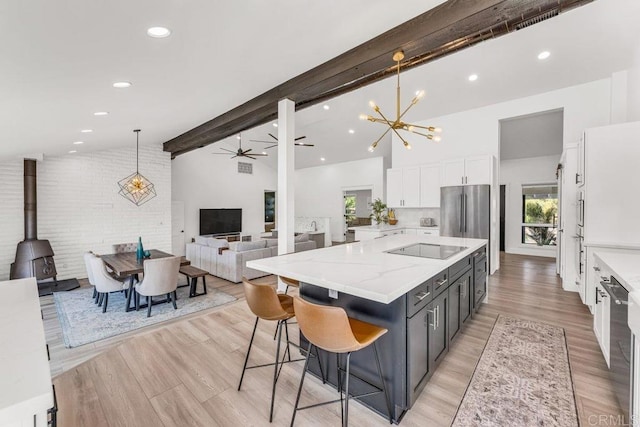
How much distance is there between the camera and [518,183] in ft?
25.5

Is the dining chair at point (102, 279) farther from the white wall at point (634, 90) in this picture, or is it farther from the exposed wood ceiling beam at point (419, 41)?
the white wall at point (634, 90)

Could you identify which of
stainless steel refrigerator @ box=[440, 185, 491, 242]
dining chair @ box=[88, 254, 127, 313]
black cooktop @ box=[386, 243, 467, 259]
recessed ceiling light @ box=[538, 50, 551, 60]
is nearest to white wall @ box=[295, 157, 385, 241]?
stainless steel refrigerator @ box=[440, 185, 491, 242]

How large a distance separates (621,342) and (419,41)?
2847 millimetres

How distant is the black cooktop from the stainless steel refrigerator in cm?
249

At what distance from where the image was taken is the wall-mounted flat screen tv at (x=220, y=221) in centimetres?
878

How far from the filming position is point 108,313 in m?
3.92

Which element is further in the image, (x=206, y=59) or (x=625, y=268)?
(x=206, y=59)

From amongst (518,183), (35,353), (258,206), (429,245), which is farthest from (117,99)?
(518,183)

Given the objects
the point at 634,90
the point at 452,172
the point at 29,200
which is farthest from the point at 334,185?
the point at 29,200

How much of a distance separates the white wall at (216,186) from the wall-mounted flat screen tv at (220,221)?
0.57ft

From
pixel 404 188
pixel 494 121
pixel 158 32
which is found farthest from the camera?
pixel 404 188

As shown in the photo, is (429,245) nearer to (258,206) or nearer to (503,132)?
(503,132)

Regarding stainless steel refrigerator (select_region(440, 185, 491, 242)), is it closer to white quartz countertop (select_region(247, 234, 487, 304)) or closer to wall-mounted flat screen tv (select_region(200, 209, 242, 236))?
white quartz countertop (select_region(247, 234, 487, 304))

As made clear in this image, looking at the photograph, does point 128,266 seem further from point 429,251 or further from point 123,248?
point 429,251
